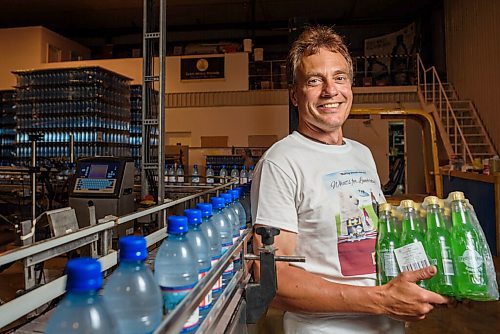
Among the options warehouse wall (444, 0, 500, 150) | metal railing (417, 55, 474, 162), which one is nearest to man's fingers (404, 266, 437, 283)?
metal railing (417, 55, 474, 162)

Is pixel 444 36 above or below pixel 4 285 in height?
above

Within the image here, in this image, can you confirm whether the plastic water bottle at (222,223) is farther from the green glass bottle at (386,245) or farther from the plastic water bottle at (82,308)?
the plastic water bottle at (82,308)

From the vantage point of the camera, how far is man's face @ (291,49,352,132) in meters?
1.12

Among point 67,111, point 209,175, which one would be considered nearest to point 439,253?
point 209,175

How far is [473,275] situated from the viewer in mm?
935

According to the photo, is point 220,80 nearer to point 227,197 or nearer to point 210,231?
point 227,197

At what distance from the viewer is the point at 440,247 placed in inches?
38.4

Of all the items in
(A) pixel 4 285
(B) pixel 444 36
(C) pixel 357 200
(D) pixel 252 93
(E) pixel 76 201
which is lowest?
(A) pixel 4 285

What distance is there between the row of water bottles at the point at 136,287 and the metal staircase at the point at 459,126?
7567mm

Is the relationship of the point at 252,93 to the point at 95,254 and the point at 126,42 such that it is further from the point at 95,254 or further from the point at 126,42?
the point at 95,254

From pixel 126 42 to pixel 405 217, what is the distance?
553 inches

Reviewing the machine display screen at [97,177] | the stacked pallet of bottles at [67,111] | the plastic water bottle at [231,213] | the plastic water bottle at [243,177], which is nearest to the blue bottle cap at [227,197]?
the plastic water bottle at [231,213]

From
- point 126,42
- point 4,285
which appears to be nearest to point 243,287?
point 4,285

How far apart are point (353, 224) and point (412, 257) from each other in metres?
0.18
